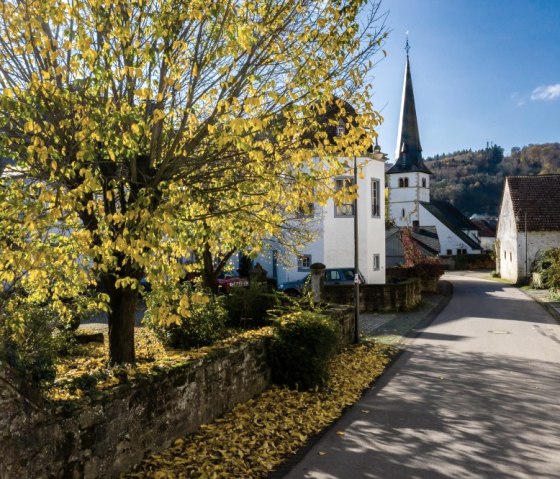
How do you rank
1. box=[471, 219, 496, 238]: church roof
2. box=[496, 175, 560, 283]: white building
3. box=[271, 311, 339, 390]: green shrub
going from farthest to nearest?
box=[471, 219, 496, 238]: church roof, box=[496, 175, 560, 283]: white building, box=[271, 311, 339, 390]: green shrub

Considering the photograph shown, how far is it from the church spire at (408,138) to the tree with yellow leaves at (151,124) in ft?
195

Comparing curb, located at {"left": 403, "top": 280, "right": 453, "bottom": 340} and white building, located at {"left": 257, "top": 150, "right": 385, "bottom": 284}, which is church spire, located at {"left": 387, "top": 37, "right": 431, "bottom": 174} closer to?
curb, located at {"left": 403, "top": 280, "right": 453, "bottom": 340}

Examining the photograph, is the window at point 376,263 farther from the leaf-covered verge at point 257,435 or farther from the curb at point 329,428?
the leaf-covered verge at point 257,435

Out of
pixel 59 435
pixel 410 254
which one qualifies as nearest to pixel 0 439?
pixel 59 435

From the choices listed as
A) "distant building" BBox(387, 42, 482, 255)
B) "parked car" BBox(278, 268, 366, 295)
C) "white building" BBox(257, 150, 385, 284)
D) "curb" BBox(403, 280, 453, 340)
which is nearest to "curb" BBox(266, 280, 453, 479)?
"curb" BBox(403, 280, 453, 340)

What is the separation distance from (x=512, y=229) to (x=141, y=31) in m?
38.0

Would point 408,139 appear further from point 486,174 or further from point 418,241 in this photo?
point 486,174

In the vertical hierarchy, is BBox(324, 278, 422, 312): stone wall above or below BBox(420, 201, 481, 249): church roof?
below

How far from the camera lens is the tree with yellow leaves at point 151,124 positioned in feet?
19.1

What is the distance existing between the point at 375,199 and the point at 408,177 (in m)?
48.6

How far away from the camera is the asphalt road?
6.08 meters

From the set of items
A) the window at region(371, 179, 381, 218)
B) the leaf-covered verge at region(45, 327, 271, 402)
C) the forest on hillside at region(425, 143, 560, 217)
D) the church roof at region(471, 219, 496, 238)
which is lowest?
the leaf-covered verge at region(45, 327, 271, 402)

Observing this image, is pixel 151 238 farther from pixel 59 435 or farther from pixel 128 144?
pixel 59 435

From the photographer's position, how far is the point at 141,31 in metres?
6.64
